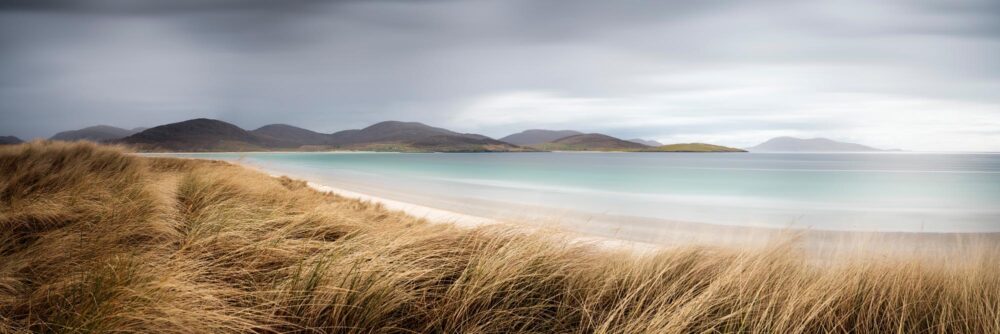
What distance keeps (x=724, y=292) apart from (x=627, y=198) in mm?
17085

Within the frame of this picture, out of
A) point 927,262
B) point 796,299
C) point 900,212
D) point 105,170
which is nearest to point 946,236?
point 900,212

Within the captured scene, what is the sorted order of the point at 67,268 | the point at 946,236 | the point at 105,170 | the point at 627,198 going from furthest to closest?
1. the point at 627,198
2. the point at 946,236
3. the point at 105,170
4. the point at 67,268

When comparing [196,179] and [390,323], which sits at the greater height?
[196,179]

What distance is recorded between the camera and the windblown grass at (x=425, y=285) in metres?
2.08

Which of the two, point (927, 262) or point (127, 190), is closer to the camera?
point (927, 262)

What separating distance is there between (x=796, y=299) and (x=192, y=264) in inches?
139

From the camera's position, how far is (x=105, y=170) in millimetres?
8289

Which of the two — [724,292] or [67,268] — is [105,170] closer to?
[67,268]

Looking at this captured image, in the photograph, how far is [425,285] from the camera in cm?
276

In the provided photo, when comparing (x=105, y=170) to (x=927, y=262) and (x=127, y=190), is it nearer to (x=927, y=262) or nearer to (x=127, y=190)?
(x=127, y=190)

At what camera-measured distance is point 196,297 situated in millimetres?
2168

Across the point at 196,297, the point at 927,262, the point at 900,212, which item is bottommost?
the point at 900,212

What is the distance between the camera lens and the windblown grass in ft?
6.81

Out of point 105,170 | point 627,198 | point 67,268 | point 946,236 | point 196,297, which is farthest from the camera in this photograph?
point 627,198
